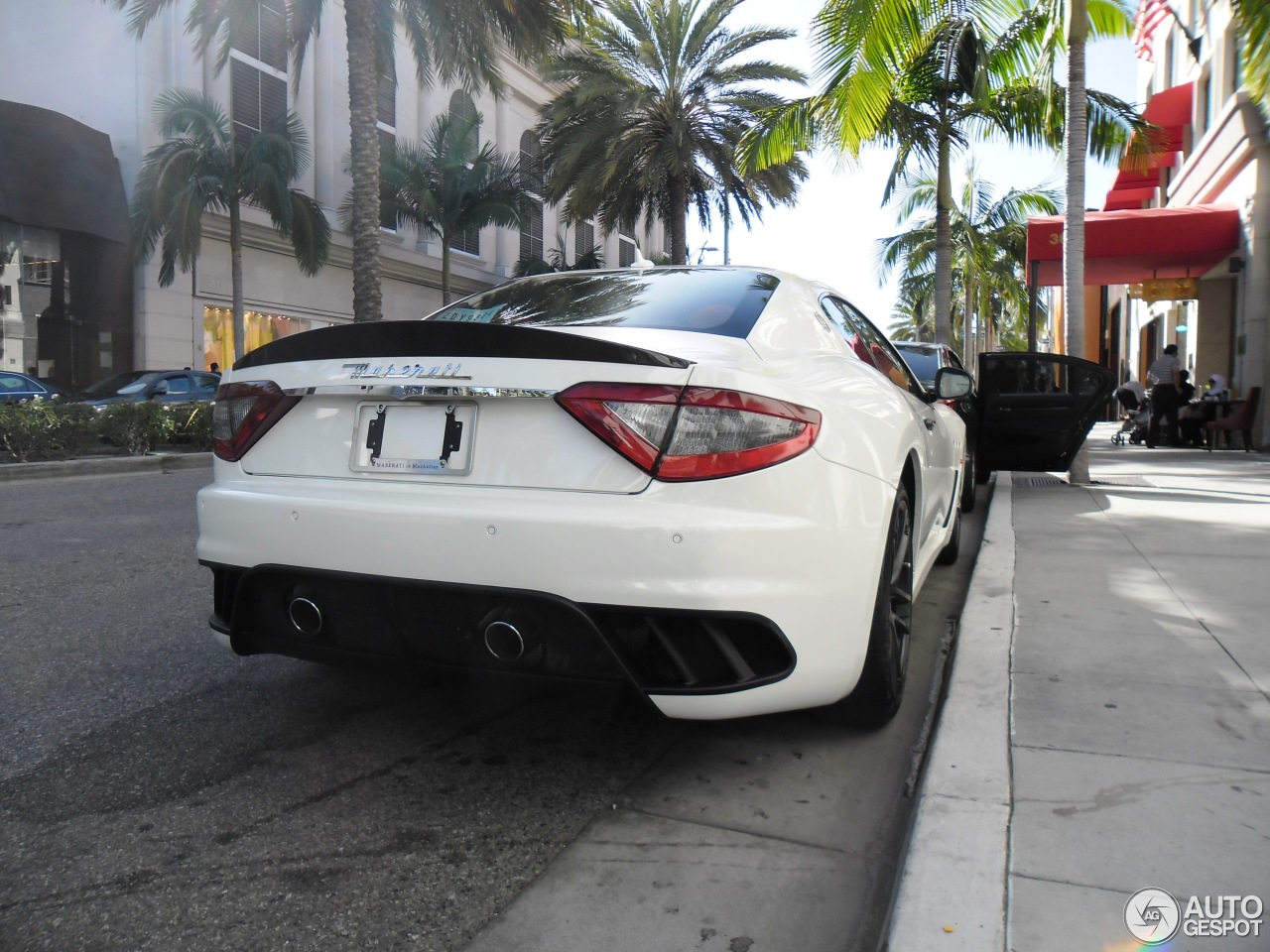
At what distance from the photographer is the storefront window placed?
2630 centimetres

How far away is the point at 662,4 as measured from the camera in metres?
21.2

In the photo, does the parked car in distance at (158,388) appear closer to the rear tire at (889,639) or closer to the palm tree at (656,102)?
the palm tree at (656,102)

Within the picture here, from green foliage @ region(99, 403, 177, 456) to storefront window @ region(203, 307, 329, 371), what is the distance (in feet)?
38.2

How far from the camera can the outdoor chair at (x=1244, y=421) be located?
51.4 ft

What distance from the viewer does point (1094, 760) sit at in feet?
9.16

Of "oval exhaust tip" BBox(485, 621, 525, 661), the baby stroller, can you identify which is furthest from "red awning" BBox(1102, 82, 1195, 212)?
→ "oval exhaust tip" BBox(485, 621, 525, 661)

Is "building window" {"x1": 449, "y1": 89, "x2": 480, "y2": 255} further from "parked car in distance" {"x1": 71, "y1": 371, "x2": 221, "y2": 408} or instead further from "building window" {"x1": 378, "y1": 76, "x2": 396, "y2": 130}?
"parked car in distance" {"x1": 71, "y1": 371, "x2": 221, "y2": 408}

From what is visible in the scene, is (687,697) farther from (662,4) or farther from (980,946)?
(662,4)

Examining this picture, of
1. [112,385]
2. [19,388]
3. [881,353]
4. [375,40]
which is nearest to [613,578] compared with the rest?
[881,353]

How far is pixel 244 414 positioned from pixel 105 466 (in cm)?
1015

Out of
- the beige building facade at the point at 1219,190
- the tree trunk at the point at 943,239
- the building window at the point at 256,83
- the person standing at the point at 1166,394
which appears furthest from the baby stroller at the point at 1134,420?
the building window at the point at 256,83

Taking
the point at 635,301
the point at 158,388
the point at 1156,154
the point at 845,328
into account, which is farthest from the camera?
the point at 158,388

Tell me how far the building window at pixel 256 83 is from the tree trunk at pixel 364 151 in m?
13.8

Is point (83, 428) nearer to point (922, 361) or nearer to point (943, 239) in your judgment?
point (922, 361)
